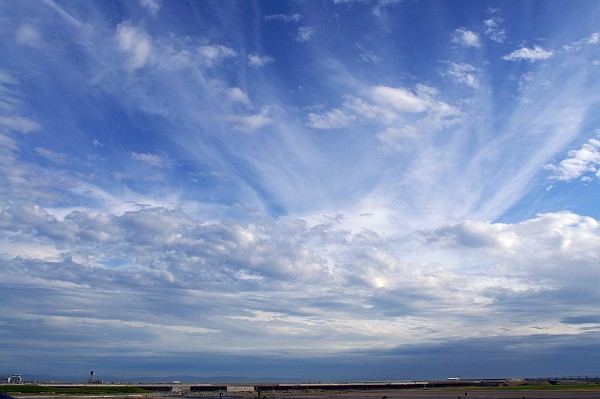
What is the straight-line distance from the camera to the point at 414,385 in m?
186

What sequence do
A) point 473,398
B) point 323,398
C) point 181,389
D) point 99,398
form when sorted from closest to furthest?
1. point 99,398
2. point 473,398
3. point 323,398
4. point 181,389

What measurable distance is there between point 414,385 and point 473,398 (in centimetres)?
10141

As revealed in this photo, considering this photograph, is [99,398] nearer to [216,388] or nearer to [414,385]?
[216,388]

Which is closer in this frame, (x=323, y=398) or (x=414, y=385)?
(x=323, y=398)

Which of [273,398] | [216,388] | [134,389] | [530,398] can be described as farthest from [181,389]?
[530,398]

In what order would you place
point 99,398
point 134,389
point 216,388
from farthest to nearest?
point 216,388
point 134,389
point 99,398

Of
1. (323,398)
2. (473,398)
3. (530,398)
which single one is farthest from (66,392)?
(530,398)

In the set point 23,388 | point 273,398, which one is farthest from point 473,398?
point 23,388

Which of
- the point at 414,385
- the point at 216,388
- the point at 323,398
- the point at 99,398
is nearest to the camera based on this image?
the point at 99,398

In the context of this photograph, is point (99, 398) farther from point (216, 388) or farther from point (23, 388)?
point (216, 388)

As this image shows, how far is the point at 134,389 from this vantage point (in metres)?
130

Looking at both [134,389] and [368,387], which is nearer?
[134,389]

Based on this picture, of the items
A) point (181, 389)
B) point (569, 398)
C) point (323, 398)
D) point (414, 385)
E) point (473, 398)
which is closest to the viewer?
point (569, 398)

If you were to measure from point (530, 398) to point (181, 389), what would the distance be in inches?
4123
